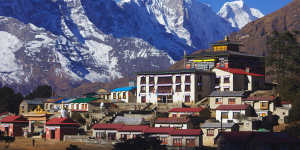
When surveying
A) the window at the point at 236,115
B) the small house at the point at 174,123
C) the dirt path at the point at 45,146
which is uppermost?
the window at the point at 236,115

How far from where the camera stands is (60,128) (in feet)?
373

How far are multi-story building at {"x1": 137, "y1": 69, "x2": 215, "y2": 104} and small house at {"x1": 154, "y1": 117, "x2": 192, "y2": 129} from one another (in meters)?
24.8

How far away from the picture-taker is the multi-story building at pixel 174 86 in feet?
458

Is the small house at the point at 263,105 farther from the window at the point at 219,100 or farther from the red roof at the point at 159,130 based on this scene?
the red roof at the point at 159,130

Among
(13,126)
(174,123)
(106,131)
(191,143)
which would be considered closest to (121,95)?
(13,126)

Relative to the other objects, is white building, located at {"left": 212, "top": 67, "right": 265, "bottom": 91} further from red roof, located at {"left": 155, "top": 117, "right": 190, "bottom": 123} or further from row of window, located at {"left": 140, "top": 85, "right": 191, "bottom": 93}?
red roof, located at {"left": 155, "top": 117, "right": 190, "bottom": 123}

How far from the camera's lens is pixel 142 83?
149m

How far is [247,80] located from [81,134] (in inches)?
1693

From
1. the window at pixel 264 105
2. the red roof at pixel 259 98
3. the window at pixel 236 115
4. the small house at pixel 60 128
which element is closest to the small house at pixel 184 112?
the window at pixel 236 115

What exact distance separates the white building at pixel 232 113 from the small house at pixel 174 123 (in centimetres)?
709

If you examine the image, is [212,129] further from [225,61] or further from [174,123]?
[225,61]

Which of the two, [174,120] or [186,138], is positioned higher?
[174,120]

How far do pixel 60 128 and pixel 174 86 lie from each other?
122ft

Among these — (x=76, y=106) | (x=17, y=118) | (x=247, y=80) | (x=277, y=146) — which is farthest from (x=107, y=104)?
(x=277, y=146)
